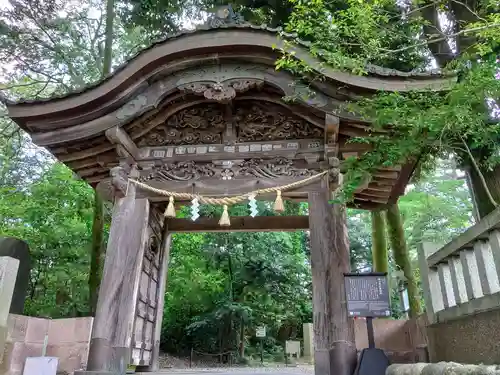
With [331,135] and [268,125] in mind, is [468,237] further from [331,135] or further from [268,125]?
[268,125]

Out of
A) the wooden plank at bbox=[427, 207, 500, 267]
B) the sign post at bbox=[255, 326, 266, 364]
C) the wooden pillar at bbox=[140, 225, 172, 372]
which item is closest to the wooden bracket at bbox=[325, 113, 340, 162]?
the wooden plank at bbox=[427, 207, 500, 267]

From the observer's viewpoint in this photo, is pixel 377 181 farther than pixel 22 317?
Yes

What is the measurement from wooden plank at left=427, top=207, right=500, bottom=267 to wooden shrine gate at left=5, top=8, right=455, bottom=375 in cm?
120

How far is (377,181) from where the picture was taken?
6137mm

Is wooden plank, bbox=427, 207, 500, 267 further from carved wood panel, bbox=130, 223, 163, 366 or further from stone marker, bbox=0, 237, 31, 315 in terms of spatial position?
stone marker, bbox=0, 237, 31, 315

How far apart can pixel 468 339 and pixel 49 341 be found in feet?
16.4

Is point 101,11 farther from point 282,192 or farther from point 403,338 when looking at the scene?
point 403,338

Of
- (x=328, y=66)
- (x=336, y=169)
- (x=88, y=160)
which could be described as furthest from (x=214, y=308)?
(x=328, y=66)

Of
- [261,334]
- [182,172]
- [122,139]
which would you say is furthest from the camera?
[261,334]

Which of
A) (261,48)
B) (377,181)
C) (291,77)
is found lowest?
(377,181)

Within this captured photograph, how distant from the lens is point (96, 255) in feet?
29.3

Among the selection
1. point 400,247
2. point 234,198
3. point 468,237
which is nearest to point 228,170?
point 234,198

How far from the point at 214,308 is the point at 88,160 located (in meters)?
9.02

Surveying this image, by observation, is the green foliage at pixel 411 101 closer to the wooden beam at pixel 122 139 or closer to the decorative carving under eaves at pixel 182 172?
the decorative carving under eaves at pixel 182 172
